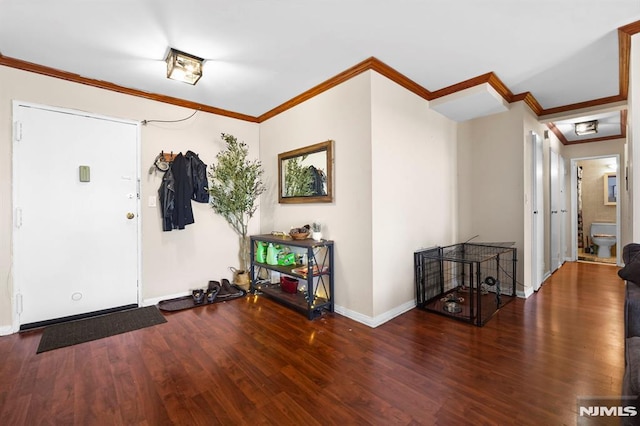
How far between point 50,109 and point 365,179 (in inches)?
122

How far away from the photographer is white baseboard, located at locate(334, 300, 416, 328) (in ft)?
8.70

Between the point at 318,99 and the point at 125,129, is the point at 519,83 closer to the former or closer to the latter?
the point at 318,99

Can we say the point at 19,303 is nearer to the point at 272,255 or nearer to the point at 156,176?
the point at 156,176

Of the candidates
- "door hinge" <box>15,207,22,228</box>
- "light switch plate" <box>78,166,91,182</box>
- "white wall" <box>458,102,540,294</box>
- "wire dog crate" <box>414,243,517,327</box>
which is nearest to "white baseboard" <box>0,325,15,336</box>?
"door hinge" <box>15,207,22,228</box>

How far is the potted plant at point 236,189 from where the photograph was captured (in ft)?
11.9

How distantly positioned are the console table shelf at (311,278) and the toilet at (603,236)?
6066mm

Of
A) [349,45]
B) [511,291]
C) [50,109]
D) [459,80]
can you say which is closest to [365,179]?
[349,45]

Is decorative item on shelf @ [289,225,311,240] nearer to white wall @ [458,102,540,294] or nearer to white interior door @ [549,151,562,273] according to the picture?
white wall @ [458,102,540,294]

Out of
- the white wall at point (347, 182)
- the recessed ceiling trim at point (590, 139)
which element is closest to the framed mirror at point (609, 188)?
the recessed ceiling trim at point (590, 139)

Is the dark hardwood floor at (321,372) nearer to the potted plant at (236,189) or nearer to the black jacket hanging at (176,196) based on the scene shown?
the black jacket hanging at (176,196)

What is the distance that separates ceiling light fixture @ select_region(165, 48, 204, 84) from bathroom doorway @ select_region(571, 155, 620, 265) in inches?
263

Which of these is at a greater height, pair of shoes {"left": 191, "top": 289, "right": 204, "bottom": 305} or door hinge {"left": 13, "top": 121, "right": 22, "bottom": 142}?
door hinge {"left": 13, "top": 121, "right": 22, "bottom": 142}

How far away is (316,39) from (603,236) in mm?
6918

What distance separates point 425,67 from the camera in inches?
108
